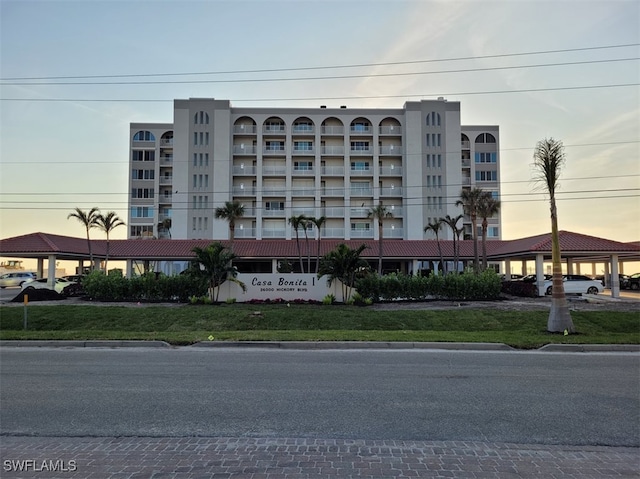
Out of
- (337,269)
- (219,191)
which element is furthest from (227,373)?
(219,191)

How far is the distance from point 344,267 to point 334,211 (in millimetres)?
34124

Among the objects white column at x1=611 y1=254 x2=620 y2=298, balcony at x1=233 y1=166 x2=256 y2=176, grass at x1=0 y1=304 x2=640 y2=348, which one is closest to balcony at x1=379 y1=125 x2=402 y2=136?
balcony at x1=233 y1=166 x2=256 y2=176

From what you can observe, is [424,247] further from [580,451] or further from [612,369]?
[580,451]

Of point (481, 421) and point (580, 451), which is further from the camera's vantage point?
point (481, 421)

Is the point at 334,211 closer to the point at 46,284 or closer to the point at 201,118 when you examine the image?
the point at 201,118

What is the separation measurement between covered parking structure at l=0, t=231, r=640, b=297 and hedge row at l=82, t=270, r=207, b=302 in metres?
9.03

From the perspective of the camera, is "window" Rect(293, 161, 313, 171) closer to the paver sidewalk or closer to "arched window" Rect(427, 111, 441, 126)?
"arched window" Rect(427, 111, 441, 126)

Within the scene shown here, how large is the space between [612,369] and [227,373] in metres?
8.00

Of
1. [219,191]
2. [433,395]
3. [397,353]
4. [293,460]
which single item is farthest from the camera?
[219,191]

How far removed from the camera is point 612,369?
1014 centimetres

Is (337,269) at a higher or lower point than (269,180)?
lower

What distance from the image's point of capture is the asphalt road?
607cm

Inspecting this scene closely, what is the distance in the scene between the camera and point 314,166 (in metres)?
63.0

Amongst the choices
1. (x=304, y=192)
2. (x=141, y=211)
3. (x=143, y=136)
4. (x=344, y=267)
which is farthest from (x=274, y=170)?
(x=344, y=267)
